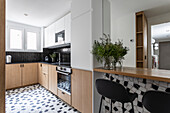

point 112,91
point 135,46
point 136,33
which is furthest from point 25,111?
point 136,33

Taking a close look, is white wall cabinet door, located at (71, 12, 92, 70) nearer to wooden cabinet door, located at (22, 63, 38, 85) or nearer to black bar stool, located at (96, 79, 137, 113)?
black bar stool, located at (96, 79, 137, 113)

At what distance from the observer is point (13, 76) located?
10.1 ft

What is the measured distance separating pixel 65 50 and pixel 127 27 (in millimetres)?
2277

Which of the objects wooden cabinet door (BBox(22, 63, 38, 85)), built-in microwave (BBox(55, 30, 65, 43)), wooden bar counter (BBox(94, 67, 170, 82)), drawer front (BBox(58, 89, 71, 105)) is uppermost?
built-in microwave (BBox(55, 30, 65, 43))

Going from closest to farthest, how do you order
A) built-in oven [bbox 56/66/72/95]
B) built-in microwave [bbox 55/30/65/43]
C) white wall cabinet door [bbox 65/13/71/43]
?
1. built-in oven [bbox 56/66/72/95]
2. white wall cabinet door [bbox 65/13/71/43]
3. built-in microwave [bbox 55/30/65/43]

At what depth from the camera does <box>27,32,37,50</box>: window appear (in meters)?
3.79

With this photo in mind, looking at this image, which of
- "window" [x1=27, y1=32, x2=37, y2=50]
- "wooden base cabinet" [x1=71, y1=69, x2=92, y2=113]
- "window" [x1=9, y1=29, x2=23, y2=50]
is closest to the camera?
"wooden base cabinet" [x1=71, y1=69, x2=92, y2=113]

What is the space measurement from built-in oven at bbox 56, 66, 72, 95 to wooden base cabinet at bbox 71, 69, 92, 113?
5.9 inches

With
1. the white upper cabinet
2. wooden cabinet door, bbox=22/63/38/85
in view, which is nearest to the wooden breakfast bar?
the white upper cabinet

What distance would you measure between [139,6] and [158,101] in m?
2.58

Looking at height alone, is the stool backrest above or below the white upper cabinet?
below

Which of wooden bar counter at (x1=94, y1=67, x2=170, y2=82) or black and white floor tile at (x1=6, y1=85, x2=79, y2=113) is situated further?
black and white floor tile at (x1=6, y1=85, x2=79, y2=113)

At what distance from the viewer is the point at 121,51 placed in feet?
4.43

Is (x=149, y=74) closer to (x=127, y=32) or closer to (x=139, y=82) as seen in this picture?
(x=139, y=82)
